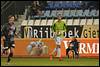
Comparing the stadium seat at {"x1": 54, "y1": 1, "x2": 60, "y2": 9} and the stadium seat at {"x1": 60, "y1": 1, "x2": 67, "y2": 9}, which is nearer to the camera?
the stadium seat at {"x1": 60, "y1": 1, "x2": 67, "y2": 9}

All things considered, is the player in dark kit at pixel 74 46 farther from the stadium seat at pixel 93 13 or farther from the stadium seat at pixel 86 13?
the stadium seat at pixel 86 13

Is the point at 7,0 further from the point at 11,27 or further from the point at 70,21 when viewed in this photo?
the point at 11,27

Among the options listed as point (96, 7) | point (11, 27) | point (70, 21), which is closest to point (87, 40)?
point (11, 27)

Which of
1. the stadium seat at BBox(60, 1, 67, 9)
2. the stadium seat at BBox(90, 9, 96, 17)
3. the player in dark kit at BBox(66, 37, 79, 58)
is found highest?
the stadium seat at BBox(60, 1, 67, 9)

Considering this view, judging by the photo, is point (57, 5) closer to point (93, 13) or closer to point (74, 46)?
point (93, 13)

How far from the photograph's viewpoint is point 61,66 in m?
15.9

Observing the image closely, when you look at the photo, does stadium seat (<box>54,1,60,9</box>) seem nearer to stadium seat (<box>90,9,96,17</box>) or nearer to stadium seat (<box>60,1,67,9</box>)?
stadium seat (<box>60,1,67,9</box>)

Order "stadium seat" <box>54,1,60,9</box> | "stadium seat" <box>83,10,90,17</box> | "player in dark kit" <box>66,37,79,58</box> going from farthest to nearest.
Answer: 1. "stadium seat" <box>54,1,60,9</box>
2. "stadium seat" <box>83,10,90,17</box>
3. "player in dark kit" <box>66,37,79,58</box>

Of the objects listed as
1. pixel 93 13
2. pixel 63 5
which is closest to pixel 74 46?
pixel 93 13

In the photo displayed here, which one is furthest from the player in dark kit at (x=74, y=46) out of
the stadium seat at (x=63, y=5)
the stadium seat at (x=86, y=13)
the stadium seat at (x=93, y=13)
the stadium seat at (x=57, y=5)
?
the stadium seat at (x=57, y=5)

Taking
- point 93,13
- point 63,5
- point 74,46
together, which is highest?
point 63,5

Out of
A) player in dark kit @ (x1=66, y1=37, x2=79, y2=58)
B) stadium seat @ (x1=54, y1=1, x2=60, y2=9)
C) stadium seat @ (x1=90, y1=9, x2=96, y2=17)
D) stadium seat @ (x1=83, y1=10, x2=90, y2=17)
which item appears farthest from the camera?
stadium seat @ (x1=54, y1=1, x2=60, y2=9)

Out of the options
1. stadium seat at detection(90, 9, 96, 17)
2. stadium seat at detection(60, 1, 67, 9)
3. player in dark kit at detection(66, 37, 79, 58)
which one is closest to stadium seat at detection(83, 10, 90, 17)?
stadium seat at detection(90, 9, 96, 17)

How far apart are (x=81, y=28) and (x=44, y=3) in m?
5.86
